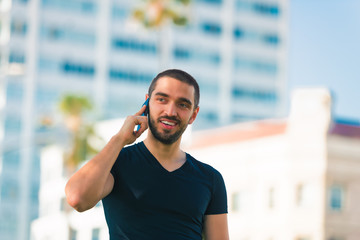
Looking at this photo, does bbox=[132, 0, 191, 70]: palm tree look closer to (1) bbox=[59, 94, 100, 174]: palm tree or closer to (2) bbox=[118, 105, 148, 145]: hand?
(1) bbox=[59, 94, 100, 174]: palm tree

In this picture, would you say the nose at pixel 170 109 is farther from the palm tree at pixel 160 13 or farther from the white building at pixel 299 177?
the palm tree at pixel 160 13

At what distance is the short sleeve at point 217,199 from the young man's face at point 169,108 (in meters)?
0.38

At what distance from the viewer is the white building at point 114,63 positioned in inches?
3004

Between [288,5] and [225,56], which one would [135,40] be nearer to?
[225,56]

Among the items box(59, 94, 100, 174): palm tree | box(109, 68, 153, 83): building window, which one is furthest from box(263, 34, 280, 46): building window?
box(59, 94, 100, 174): palm tree

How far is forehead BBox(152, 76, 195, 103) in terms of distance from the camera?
386 centimetres

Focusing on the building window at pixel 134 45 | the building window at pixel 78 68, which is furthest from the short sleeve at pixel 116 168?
the building window at pixel 134 45

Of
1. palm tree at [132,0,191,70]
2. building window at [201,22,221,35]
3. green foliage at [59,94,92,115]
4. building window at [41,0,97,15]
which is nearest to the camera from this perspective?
green foliage at [59,94,92,115]

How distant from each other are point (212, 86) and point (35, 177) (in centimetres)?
2580

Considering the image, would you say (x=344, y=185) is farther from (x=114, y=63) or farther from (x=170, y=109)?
(x=114, y=63)

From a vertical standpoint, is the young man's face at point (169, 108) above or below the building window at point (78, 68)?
below

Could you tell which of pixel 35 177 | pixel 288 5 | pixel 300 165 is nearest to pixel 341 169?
pixel 300 165

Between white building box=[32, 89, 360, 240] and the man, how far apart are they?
102ft

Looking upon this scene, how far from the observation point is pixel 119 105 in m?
81.6
